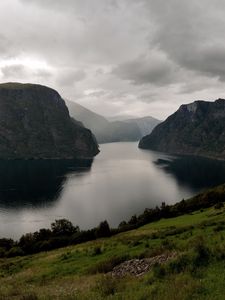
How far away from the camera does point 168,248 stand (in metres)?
28.3

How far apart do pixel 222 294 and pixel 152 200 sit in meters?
153

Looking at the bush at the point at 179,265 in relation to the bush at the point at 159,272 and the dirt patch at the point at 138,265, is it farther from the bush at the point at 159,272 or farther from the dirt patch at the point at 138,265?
the dirt patch at the point at 138,265

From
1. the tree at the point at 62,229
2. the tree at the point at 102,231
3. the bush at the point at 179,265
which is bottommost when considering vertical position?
the tree at the point at 62,229

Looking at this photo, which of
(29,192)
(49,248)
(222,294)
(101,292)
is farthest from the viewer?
(29,192)

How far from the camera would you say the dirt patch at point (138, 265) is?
22422 millimetres

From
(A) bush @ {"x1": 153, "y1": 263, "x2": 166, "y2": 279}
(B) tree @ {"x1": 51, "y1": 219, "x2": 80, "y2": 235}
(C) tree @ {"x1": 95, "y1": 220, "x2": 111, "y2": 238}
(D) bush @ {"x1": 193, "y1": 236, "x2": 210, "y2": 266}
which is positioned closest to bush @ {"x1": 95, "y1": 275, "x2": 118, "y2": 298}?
(A) bush @ {"x1": 153, "y1": 263, "x2": 166, "y2": 279}

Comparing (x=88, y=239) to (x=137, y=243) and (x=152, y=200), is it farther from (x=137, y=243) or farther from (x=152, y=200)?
(x=152, y=200)

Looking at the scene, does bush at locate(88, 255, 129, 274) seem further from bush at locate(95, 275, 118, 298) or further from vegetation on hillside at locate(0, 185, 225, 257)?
vegetation on hillside at locate(0, 185, 225, 257)

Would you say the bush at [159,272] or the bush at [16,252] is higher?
the bush at [159,272]

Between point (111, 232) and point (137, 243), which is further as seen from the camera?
point (111, 232)

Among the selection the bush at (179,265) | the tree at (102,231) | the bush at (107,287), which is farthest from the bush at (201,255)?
the tree at (102,231)

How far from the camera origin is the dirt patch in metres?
22.4

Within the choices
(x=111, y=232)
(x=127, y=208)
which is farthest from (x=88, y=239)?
(x=127, y=208)

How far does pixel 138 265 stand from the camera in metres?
24.2
